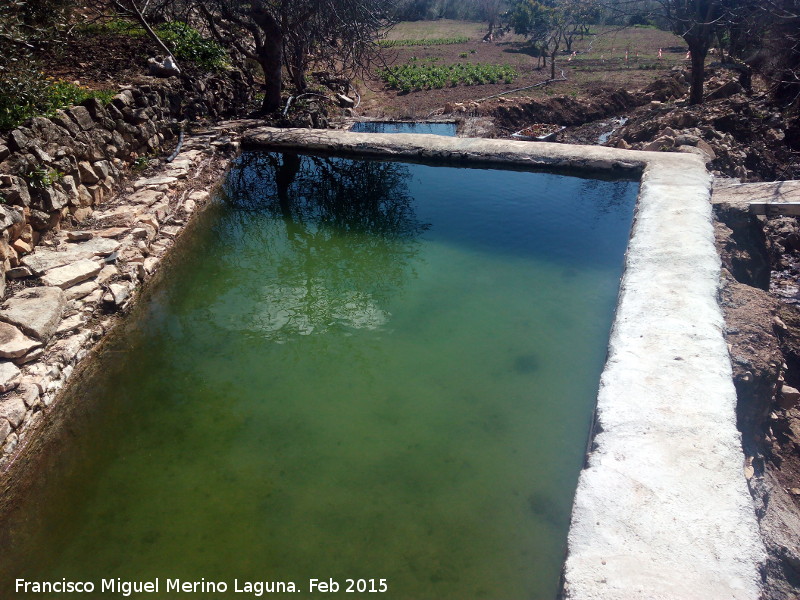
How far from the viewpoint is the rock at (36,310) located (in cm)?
450

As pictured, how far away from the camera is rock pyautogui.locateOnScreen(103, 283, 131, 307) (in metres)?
5.39

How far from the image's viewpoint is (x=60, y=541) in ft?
11.1

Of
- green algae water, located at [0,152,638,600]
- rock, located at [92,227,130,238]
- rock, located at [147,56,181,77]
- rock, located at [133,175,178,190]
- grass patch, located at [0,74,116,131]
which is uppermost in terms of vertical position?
rock, located at [147,56,181,77]

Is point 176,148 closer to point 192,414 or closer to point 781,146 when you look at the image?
point 192,414

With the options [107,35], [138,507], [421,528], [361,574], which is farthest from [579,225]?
[107,35]

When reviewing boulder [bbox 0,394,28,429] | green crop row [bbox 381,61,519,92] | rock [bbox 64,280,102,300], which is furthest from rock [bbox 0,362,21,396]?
green crop row [bbox 381,61,519,92]

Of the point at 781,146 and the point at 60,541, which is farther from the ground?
the point at 781,146

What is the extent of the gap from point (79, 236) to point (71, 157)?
44.2 inches

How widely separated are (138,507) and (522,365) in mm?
3146

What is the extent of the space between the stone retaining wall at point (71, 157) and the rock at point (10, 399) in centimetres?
116

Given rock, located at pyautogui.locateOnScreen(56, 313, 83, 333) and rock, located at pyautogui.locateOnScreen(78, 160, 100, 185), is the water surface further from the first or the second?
rock, located at pyautogui.locateOnScreen(56, 313, 83, 333)

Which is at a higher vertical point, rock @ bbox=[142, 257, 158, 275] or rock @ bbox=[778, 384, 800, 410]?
rock @ bbox=[142, 257, 158, 275]

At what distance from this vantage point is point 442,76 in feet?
64.7

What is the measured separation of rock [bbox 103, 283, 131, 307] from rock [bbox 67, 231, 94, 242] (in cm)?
99
